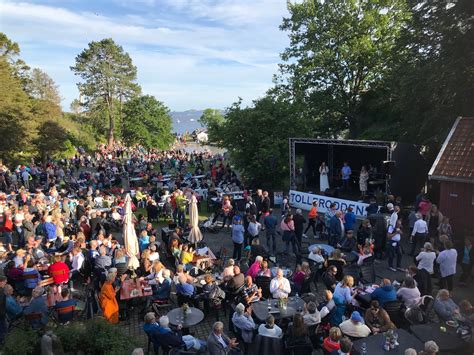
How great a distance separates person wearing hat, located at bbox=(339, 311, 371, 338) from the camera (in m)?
6.37

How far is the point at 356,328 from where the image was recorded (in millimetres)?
6398

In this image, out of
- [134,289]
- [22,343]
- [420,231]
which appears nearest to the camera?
[22,343]

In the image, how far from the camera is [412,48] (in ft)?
58.9

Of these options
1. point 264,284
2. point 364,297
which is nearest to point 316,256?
point 264,284

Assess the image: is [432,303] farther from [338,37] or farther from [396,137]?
[338,37]

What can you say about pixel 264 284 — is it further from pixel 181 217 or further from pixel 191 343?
pixel 181 217

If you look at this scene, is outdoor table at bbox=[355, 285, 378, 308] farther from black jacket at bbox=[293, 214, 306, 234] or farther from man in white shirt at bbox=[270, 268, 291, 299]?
black jacket at bbox=[293, 214, 306, 234]

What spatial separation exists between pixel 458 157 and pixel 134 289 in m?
11.0

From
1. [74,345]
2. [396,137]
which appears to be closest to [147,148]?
[396,137]

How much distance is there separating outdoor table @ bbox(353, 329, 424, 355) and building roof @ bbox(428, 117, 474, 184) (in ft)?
25.1

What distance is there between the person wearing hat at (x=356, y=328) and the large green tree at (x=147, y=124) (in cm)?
Result: 3860

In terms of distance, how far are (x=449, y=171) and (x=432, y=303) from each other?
6625mm

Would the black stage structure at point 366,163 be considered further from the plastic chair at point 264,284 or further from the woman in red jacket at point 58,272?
the woman in red jacket at point 58,272

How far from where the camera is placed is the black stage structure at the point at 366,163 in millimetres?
16859
